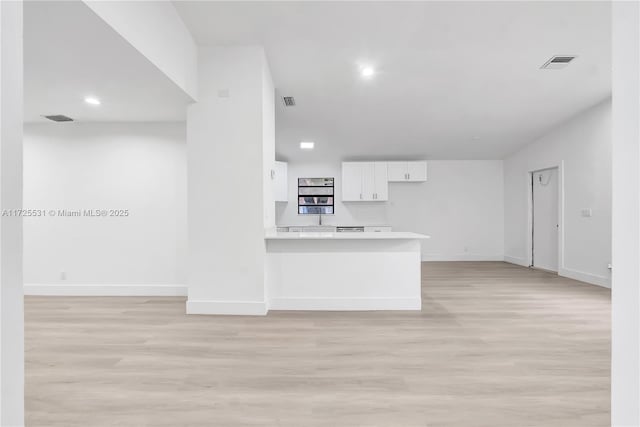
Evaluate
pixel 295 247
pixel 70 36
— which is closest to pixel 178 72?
pixel 70 36

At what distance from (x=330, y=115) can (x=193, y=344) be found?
13.2ft

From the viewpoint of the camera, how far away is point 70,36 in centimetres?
232

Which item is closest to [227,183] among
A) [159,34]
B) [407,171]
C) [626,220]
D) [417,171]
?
[159,34]

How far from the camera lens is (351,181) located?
7.62 m

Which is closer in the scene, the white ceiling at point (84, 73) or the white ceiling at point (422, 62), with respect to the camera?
the white ceiling at point (84, 73)

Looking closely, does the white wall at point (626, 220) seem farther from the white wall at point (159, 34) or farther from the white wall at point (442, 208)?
the white wall at point (442, 208)

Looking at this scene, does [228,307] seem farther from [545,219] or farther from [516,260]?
[516,260]

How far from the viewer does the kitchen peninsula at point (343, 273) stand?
397 cm

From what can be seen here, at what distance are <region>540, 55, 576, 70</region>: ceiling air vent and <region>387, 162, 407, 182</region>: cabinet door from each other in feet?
11.6

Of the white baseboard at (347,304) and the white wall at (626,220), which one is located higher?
the white wall at (626,220)

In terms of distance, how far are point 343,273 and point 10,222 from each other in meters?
3.45

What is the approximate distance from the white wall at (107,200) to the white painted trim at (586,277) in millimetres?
5858

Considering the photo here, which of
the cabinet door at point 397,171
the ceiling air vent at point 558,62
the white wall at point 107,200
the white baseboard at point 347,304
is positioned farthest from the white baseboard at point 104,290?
the ceiling air vent at point 558,62

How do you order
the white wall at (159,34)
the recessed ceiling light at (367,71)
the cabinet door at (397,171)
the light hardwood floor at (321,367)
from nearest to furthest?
the light hardwood floor at (321,367), the white wall at (159,34), the recessed ceiling light at (367,71), the cabinet door at (397,171)
